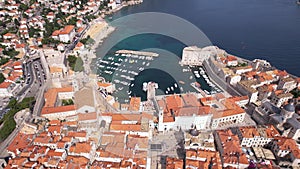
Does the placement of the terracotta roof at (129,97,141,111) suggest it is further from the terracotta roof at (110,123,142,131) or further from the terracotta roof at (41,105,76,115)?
A: the terracotta roof at (41,105,76,115)

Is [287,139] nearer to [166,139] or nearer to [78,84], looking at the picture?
[166,139]

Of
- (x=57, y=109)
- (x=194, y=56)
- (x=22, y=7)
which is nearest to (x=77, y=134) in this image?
(x=57, y=109)

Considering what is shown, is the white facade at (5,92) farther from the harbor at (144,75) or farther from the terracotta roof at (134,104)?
the terracotta roof at (134,104)

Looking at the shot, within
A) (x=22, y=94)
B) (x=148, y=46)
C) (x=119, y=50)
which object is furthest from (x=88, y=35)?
(x=22, y=94)

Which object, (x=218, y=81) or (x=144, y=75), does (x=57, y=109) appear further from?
(x=218, y=81)

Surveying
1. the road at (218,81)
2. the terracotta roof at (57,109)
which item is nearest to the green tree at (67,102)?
the terracotta roof at (57,109)

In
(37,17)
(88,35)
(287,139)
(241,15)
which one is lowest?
(287,139)

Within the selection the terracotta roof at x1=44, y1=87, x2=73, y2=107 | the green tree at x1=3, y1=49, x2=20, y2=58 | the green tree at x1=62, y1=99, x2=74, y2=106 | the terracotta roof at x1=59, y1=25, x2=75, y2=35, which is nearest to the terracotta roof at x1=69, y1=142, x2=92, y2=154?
the terracotta roof at x1=44, y1=87, x2=73, y2=107

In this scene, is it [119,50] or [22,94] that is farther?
[119,50]
